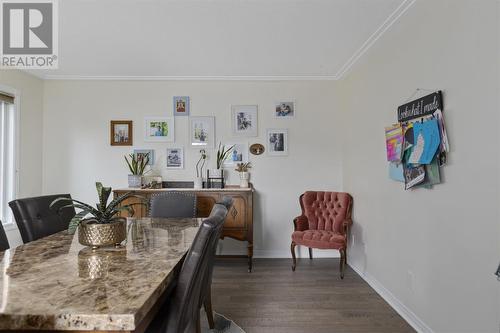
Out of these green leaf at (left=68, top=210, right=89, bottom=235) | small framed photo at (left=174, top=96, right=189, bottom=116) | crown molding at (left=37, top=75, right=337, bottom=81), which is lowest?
green leaf at (left=68, top=210, right=89, bottom=235)

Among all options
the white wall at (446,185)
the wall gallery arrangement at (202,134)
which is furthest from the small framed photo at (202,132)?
the white wall at (446,185)

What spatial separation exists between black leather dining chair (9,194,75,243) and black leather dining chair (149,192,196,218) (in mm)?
734

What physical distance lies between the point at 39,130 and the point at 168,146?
5.96 feet

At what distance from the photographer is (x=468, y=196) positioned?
1.62 metres

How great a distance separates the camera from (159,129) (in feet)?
12.9

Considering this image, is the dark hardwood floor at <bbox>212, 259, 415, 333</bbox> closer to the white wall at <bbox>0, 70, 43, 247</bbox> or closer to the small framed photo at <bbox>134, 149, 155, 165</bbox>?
the small framed photo at <bbox>134, 149, 155, 165</bbox>

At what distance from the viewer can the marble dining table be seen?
79cm

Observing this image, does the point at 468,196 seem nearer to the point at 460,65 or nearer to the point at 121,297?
the point at 460,65

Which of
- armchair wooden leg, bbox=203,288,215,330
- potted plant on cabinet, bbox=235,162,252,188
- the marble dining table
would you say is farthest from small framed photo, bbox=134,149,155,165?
armchair wooden leg, bbox=203,288,215,330

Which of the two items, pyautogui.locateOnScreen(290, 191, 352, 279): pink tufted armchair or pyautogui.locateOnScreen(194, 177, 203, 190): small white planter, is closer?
pyautogui.locateOnScreen(290, 191, 352, 279): pink tufted armchair

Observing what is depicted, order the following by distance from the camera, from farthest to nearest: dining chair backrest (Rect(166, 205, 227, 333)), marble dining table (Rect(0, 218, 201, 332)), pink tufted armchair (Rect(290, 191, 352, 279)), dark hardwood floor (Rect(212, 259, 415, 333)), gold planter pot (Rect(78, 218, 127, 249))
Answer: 1. pink tufted armchair (Rect(290, 191, 352, 279))
2. dark hardwood floor (Rect(212, 259, 415, 333))
3. gold planter pot (Rect(78, 218, 127, 249))
4. dining chair backrest (Rect(166, 205, 227, 333))
5. marble dining table (Rect(0, 218, 201, 332))

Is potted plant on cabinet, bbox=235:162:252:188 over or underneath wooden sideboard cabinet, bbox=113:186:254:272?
over

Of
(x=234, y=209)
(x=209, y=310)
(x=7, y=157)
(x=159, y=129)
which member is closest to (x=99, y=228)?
(x=209, y=310)

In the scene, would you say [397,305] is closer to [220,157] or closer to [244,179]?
[244,179]
